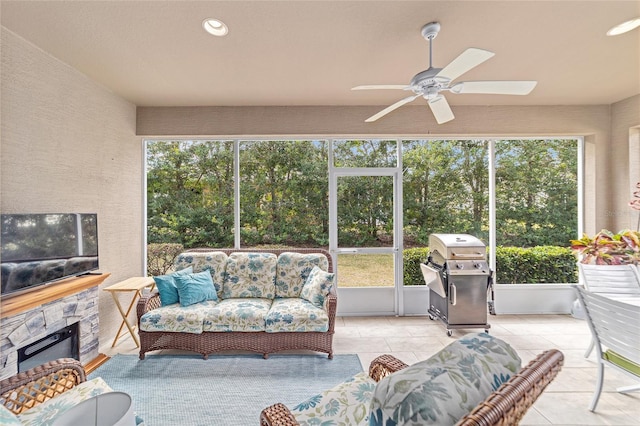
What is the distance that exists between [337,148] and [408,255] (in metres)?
1.77

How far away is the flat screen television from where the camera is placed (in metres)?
2.04

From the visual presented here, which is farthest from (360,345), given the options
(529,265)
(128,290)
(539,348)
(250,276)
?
(529,265)

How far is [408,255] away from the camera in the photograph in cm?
421

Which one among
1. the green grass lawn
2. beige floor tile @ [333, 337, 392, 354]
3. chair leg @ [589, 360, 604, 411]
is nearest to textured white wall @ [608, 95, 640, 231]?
chair leg @ [589, 360, 604, 411]

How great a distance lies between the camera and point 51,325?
2.33 m

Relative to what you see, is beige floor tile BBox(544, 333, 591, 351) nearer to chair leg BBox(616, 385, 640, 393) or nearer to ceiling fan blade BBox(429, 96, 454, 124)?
chair leg BBox(616, 385, 640, 393)

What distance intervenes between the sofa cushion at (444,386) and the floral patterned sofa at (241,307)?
6.51 ft

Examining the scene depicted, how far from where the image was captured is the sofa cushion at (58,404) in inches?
52.5

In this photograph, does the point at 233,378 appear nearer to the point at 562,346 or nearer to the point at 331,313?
A: the point at 331,313

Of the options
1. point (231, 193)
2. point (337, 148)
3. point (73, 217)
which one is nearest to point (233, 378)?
point (73, 217)

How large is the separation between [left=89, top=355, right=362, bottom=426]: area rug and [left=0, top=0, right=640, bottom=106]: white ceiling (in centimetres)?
273

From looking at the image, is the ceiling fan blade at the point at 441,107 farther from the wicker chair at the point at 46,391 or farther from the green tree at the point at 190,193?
the green tree at the point at 190,193

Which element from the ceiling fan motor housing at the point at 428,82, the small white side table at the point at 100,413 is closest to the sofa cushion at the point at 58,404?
the small white side table at the point at 100,413

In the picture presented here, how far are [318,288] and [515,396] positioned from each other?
7.56ft
